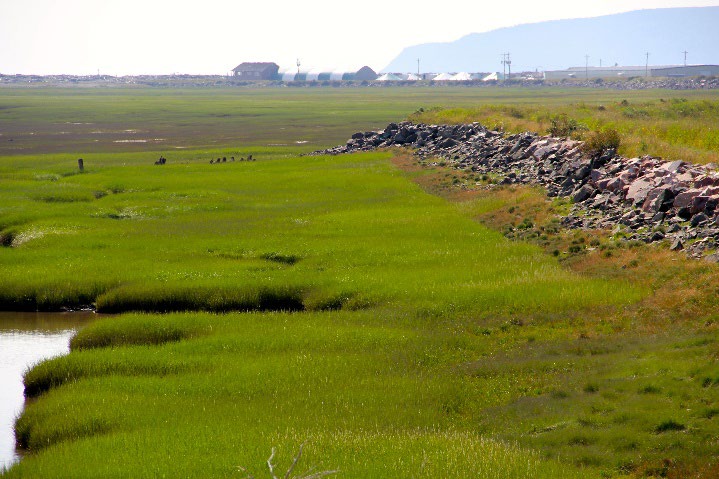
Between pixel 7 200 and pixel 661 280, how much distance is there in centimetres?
3737

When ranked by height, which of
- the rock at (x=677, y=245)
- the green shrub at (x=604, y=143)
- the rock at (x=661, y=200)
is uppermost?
the green shrub at (x=604, y=143)

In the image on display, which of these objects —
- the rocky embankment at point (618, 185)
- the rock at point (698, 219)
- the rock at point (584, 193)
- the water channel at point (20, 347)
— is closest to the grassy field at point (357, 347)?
the water channel at point (20, 347)

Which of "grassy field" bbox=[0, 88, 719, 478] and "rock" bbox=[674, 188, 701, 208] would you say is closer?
"grassy field" bbox=[0, 88, 719, 478]

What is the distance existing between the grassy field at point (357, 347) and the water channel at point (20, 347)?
0.54 meters

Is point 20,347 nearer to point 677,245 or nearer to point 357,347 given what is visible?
point 357,347

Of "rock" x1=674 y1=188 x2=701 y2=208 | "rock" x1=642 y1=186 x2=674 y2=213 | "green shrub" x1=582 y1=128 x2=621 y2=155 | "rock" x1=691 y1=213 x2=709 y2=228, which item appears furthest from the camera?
"green shrub" x1=582 y1=128 x2=621 y2=155

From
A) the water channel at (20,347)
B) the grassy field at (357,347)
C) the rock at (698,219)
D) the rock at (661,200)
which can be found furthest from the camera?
the rock at (661,200)

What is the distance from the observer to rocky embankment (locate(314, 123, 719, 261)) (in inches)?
1099

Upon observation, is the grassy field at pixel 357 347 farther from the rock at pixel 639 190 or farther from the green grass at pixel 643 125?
the green grass at pixel 643 125

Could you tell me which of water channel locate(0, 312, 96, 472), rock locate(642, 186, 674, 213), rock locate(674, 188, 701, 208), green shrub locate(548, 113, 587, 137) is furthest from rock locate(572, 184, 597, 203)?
water channel locate(0, 312, 96, 472)

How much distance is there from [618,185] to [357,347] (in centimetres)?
1754

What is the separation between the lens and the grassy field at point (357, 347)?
15406 mm

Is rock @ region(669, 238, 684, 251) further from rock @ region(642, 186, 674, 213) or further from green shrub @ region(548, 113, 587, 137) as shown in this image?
green shrub @ region(548, 113, 587, 137)

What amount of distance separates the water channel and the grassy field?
21.1 inches
